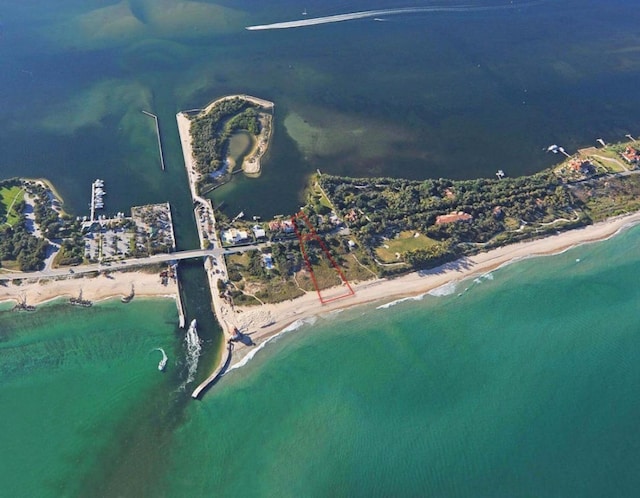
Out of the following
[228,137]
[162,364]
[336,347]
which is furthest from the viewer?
[228,137]

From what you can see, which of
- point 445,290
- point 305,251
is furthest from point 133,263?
point 445,290

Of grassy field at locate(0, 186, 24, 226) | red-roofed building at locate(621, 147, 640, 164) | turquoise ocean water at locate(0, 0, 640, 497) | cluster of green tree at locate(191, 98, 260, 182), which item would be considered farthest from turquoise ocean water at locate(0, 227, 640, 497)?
red-roofed building at locate(621, 147, 640, 164)

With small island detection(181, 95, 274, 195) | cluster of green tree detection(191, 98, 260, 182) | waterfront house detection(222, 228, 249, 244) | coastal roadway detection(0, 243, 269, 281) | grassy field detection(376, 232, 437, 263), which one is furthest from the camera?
cluster of green tree detection(191, 98, 260, 182)

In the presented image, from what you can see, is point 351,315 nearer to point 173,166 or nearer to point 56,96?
point 173,166

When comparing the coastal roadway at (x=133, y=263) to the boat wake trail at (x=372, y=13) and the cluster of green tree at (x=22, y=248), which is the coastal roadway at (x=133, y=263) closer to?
the cluster of green tree at (x=22, y=248)

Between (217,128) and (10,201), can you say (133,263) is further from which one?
(217,128)

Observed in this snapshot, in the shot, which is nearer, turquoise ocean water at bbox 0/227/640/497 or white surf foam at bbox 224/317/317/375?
turquoise ocean water at bbox 0/227/640/497

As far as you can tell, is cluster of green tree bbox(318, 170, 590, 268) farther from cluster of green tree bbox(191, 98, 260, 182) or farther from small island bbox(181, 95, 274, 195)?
cluster of green tree bbox(191, 98, 260, 182)

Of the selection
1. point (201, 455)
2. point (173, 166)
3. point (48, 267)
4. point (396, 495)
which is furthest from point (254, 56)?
point (396, 495)
